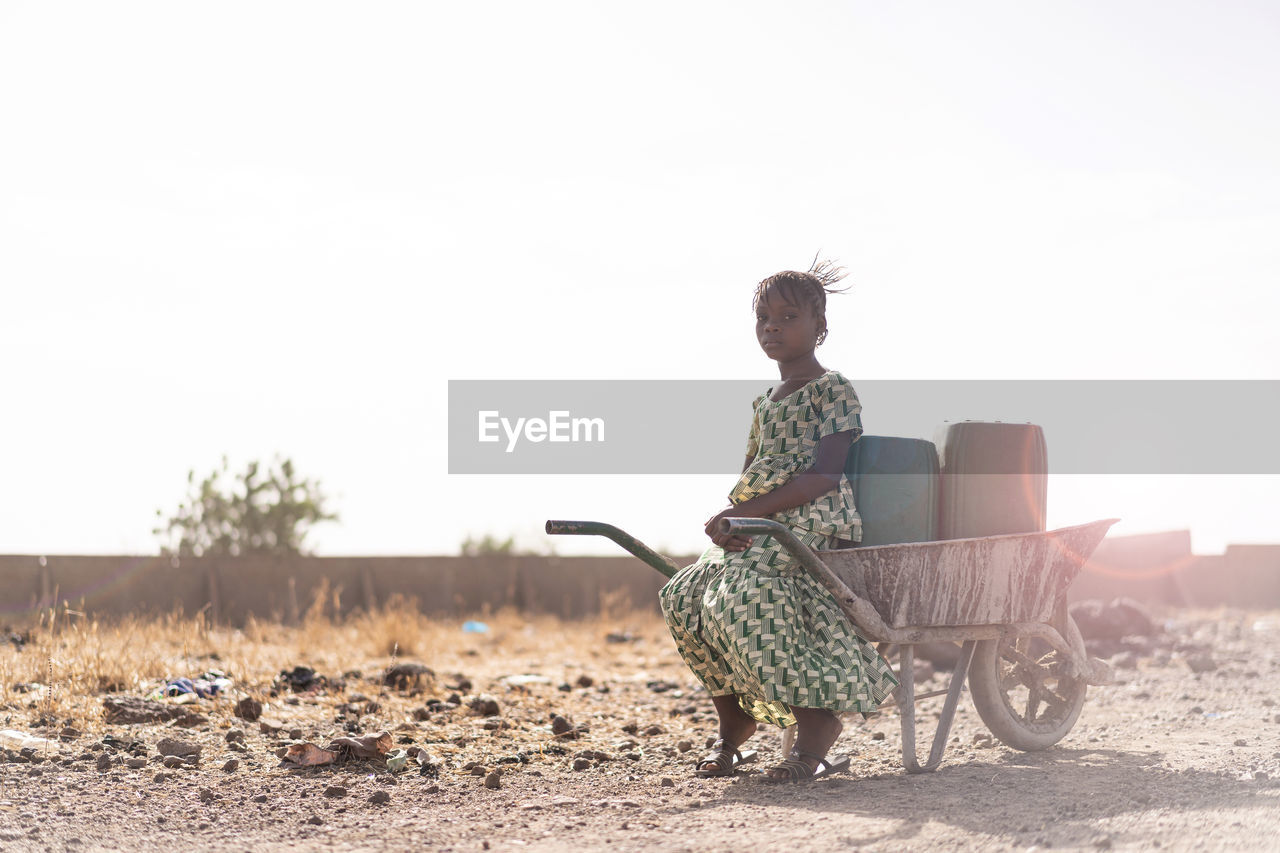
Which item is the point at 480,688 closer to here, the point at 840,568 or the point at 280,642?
the point at 280,642

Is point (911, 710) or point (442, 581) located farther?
point (442, 581)

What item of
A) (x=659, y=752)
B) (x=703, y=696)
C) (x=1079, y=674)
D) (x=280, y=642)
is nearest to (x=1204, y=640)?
(x=703, y=696)

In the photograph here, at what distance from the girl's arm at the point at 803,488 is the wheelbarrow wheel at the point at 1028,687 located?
1172mm

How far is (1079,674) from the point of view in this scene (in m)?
5.05

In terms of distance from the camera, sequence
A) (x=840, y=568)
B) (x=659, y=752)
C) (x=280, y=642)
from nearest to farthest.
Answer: (x=840, y=568) < (x=659, y=752) < (x=280, y=642)

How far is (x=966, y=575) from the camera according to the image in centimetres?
451

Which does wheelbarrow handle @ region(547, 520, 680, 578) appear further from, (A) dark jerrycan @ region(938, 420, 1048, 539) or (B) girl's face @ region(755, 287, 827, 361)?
(A) dark jerrycan @ region(938, 420, 1048, 539)

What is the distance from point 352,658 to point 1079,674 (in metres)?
5.57

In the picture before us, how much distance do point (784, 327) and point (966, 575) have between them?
1.19 metres

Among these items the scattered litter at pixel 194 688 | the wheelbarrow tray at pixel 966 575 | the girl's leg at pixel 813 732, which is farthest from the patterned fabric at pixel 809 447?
the scattered litter at pixel 194 688

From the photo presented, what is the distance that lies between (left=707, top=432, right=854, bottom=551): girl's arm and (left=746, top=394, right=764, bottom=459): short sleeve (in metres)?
0.33

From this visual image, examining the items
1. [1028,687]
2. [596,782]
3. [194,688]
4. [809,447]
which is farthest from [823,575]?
[194,688]

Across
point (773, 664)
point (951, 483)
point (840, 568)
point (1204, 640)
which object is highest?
point (951, 483)

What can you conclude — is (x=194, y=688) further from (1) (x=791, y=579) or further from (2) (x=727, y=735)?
(1) (x=791, y=579)
